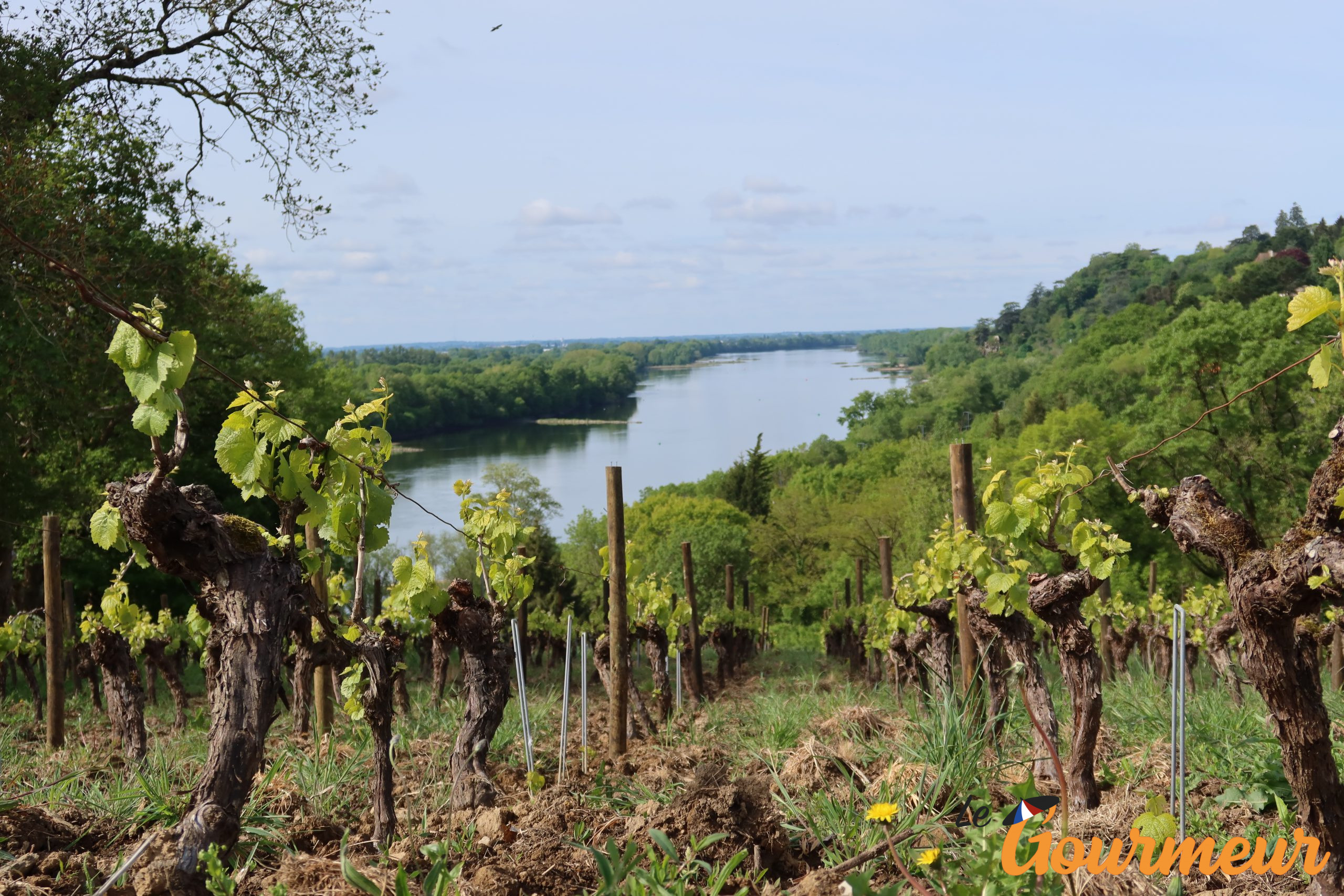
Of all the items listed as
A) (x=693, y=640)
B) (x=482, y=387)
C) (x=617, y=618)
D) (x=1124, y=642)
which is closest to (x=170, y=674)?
(x=693, y=640)

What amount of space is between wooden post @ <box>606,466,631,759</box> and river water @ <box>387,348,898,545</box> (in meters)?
19.8

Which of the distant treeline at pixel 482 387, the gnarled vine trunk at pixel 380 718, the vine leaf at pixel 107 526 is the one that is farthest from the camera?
the distant treeline at pixel 482 387

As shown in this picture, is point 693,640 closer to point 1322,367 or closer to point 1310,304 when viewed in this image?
point 1322,367

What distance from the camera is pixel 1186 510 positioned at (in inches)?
153

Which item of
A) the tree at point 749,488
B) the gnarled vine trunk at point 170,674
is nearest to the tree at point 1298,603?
the gnarled vine trunk at point 170,674

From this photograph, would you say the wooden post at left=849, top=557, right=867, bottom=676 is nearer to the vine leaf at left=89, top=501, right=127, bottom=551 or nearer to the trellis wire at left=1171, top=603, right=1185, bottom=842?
the trellis wire at left=1171, top=603, right=1185, bottom=842

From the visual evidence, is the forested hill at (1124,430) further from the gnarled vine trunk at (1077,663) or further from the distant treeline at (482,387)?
the distant treeline at (482,387)

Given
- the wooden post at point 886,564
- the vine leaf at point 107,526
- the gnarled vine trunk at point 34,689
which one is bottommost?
the gnarled vine trunk at point 34,689

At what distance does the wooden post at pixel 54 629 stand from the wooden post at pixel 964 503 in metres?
6.16

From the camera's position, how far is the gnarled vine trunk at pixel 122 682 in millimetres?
7418

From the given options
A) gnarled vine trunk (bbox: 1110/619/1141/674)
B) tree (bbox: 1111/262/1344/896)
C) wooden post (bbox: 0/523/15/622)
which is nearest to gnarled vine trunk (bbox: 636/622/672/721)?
tree (bbox: 1111/262/1344/896)

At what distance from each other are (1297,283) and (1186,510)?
6242 cm

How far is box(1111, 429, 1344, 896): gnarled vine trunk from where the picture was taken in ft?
10.8

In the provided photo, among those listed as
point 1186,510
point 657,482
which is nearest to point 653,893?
point 1186,510
